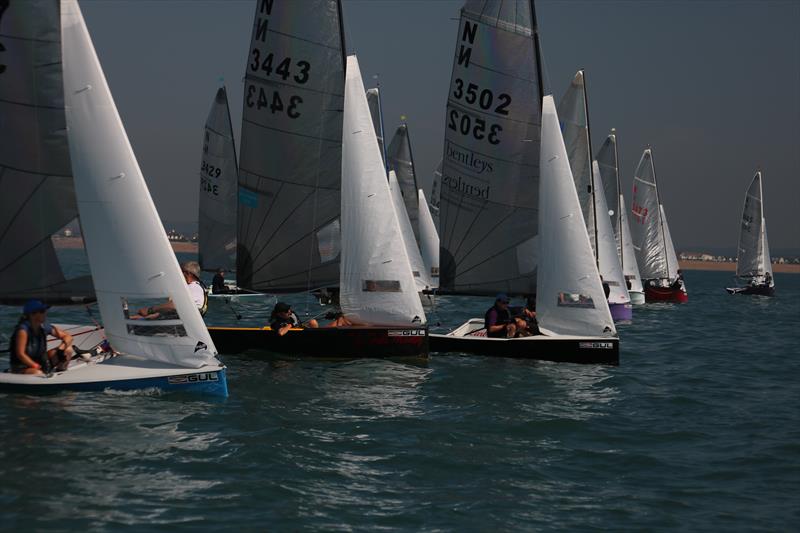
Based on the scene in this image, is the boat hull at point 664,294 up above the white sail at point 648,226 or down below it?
below

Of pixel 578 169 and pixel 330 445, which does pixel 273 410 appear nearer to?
pixel 330 445

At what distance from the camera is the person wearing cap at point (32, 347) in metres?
12.2

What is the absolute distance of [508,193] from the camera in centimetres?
2062

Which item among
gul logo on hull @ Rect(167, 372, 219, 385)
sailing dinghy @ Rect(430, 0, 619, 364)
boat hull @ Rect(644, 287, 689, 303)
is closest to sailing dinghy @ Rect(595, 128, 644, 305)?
boat hull @ Rect(644, 287, 689, 303)

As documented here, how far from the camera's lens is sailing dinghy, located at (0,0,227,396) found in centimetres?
1259

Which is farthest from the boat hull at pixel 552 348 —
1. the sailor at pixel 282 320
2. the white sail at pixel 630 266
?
the white sail at pixel 630 266

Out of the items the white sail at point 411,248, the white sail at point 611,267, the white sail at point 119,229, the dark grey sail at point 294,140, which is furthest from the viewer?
the white sail at point 411,248

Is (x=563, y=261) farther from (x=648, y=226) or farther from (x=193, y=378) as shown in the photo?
(x=648, y=226)

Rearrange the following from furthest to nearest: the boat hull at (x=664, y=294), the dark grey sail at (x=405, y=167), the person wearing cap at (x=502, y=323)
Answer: the boat hull at (x=664, y=294) → the dark grey sail at (x=405, y=167) → the person wearing cap at (x=502, y=323)

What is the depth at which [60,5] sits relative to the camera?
41.1 feet

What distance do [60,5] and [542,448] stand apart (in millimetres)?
8507

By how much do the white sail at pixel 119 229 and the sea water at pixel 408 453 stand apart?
0.88 meters

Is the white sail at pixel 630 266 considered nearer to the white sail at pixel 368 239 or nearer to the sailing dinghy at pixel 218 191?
the sailing dinghy at pixel 218 191

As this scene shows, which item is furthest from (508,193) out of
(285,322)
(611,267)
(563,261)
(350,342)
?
(611,267)
